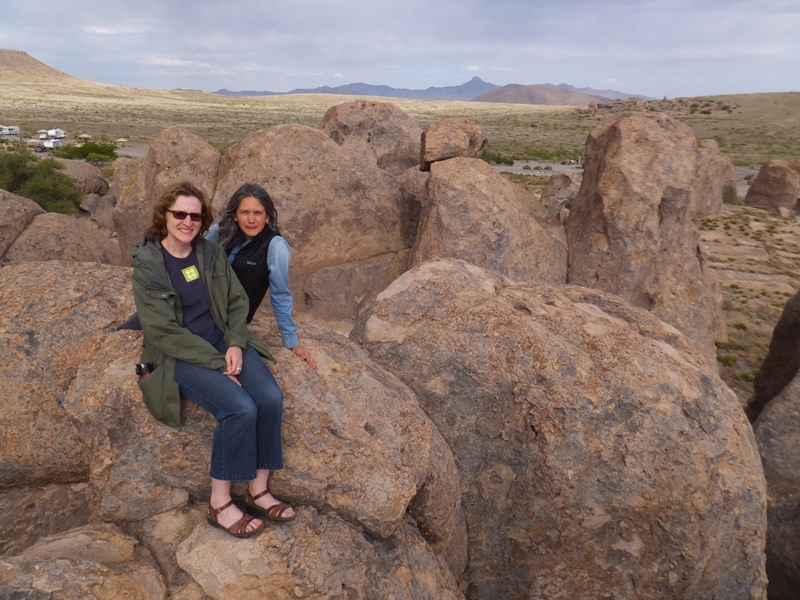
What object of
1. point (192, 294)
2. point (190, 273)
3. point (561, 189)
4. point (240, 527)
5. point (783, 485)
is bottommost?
point (783, 485)

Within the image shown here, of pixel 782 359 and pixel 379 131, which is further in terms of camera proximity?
pixel 379 131

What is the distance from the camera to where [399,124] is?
1755 cm

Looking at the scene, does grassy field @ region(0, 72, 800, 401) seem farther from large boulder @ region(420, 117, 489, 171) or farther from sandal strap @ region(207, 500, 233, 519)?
sandal strap @ region(207, 500, 233, 519)

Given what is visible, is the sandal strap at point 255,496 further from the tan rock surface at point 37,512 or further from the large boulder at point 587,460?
the large boulder at point 587,460

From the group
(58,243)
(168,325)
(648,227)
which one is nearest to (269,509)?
(168,325)

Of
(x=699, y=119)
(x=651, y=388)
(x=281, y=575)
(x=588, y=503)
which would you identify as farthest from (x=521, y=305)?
(x=699, y=119)

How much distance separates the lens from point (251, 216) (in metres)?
4.76

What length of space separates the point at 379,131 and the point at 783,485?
13.6 metres

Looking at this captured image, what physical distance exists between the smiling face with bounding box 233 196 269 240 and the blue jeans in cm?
125

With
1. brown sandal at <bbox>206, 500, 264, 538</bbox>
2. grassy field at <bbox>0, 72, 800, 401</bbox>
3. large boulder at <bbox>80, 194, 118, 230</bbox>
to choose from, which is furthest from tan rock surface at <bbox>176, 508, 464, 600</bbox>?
large boulder at <bbox>80, 194, 118, 230</bbox>

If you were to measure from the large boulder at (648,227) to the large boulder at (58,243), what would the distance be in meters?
10.5

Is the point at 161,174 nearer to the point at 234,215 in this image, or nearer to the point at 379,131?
the point at 379,131

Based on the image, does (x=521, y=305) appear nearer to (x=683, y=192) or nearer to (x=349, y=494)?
(x=349, y=494)

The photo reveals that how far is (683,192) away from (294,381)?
9.58 metres
